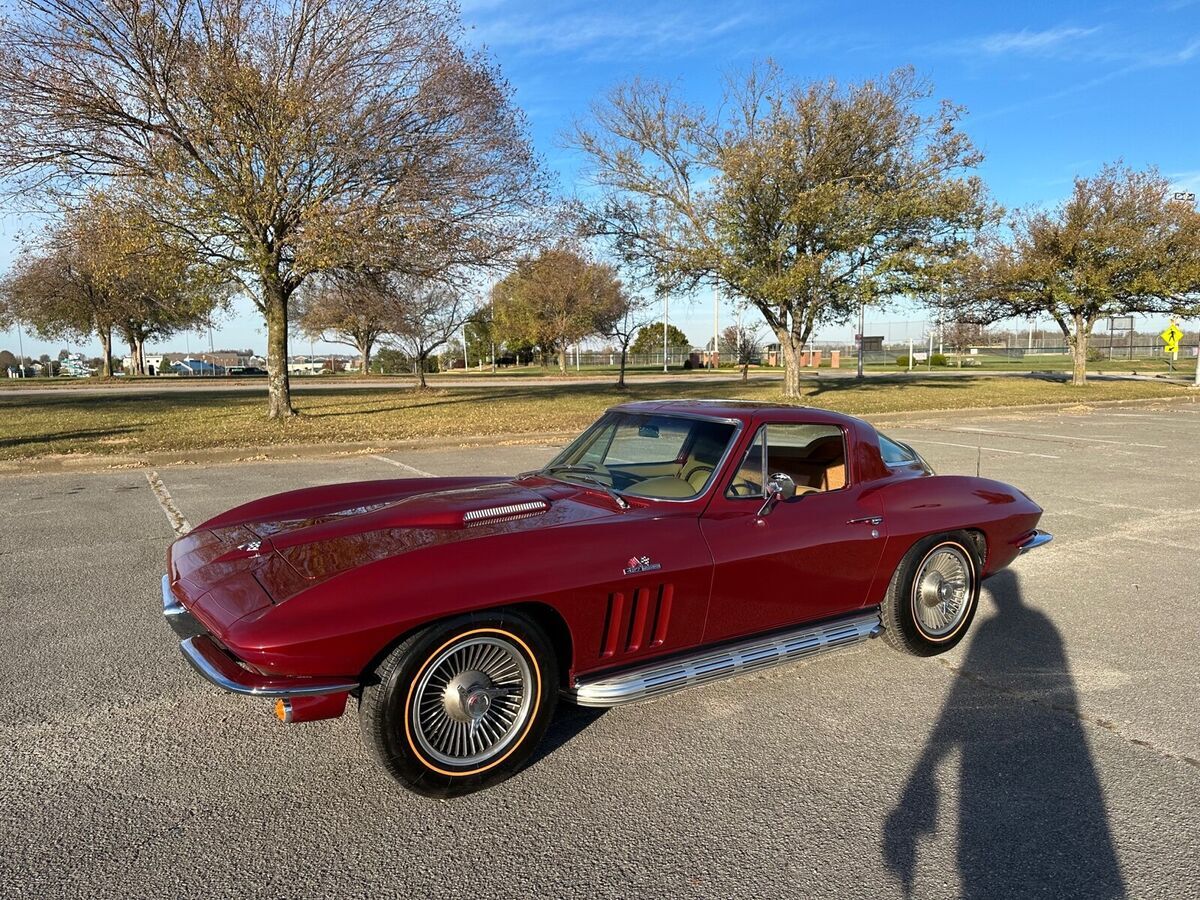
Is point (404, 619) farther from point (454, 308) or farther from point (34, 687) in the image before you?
point (454, 308)

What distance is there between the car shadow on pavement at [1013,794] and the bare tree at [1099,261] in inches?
1037

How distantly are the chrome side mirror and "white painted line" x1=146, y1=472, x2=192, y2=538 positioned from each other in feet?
16.4

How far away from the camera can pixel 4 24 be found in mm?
12867

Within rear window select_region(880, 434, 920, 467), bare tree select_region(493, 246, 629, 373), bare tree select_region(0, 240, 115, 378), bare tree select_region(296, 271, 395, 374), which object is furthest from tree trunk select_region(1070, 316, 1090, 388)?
bare tree select_region(0, 240, 115, 378)

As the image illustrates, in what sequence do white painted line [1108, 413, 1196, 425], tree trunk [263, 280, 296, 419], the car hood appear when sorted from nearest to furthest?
the car hood → tree trunk [263, 280, 296, 419] → white painted line [1108, 413, 1196, 425]

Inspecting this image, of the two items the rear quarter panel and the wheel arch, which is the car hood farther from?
the rear quarter panel

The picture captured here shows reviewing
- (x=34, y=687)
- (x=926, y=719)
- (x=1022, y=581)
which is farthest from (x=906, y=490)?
(x=34, y=687)

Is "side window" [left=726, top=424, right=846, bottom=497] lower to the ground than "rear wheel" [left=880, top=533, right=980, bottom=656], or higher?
higher

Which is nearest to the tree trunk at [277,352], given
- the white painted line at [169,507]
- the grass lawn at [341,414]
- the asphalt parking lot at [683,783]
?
the grass lawn at [341,414]

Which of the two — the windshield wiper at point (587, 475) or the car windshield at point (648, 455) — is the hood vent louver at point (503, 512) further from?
the car windshield at point (648, 455)

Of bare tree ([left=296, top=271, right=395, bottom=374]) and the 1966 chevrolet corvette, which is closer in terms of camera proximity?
the 1966 chevrolet corvette

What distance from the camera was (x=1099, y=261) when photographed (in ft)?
97.8

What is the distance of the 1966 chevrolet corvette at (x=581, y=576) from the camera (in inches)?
105

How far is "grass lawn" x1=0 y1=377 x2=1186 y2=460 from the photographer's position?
1320cm
